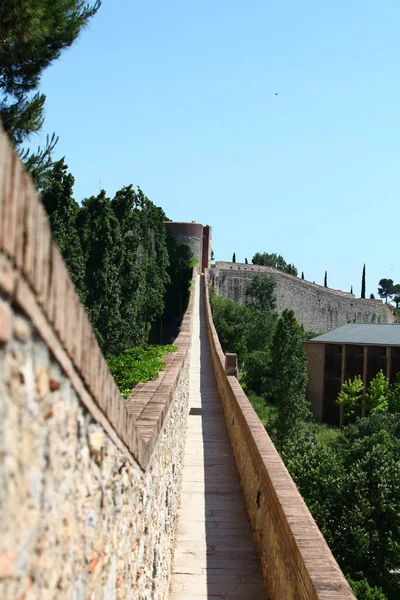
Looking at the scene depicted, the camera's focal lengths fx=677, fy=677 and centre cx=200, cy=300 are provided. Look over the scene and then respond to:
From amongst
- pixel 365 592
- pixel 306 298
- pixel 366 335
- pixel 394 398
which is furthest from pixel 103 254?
pixel 306 298

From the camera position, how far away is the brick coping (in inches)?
56.9

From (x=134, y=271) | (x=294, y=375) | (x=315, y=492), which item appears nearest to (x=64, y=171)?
(x=134, y=271)

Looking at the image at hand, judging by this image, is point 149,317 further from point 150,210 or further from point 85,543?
point 85,543

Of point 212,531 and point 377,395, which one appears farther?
point 377,395

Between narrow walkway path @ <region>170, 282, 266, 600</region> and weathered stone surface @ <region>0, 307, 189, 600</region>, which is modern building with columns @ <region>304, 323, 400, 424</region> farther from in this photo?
weathered stone surface @ <region>0, 307, 189, 600</region>

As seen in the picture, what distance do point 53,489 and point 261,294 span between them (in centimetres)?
6275

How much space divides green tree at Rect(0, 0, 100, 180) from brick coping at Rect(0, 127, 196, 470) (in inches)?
483

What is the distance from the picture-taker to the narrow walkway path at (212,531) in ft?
19.0

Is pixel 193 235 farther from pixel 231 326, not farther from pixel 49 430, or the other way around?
pixel 49 430

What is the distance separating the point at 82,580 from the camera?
2.17 meters

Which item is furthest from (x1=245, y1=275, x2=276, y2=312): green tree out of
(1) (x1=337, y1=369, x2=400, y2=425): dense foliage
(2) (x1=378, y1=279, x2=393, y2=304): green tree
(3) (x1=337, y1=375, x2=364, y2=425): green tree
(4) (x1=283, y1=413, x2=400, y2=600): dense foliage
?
(2) (x1=378, y1=279, x2=393, y2=304): green tree

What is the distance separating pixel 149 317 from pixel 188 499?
30832 mm

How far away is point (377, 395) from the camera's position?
130ft

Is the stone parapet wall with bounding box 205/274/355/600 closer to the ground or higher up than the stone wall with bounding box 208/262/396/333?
closer to the ground
